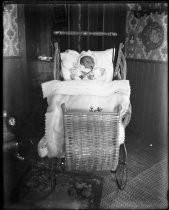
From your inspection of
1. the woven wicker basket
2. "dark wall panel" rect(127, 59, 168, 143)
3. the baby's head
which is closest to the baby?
the baby's head

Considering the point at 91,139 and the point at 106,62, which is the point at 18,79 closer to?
the point at 106,62

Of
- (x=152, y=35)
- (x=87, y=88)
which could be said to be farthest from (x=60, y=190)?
(x=152, y=35)

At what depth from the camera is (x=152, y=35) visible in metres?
2.96

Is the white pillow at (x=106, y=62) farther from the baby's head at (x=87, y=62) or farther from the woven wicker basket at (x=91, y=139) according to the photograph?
the woven wicker basket at (x=91, y=139)

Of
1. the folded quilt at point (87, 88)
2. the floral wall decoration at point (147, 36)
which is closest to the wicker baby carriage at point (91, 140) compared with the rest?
the folded quilt at point (87, 88)

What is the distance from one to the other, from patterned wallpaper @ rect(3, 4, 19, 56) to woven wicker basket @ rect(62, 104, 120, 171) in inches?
79.0

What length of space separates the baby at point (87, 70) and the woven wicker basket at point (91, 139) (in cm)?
63

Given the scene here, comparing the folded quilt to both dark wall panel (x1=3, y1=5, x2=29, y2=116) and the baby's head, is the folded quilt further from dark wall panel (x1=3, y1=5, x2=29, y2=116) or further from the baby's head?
dark wall panel (x1=3, y1=5, x2=29, y2=116)

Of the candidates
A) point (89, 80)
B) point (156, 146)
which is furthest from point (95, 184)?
point (156, 146)

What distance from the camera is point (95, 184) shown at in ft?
7.25

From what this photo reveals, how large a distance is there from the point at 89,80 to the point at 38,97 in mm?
1707

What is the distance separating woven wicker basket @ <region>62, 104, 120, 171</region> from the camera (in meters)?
1.83

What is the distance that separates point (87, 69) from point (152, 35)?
1033 millimetres

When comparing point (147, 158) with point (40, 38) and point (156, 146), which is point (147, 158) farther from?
point (40, 38)
